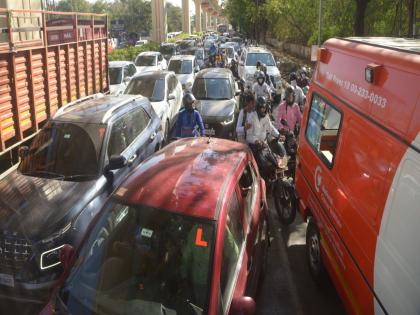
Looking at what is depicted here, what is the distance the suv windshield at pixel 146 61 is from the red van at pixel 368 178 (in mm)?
15909

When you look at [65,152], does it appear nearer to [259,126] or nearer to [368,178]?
[259,126]

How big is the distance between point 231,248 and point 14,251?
2366 mm

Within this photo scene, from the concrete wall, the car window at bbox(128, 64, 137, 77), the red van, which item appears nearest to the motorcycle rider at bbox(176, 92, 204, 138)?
the red van

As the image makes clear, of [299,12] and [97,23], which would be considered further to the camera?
[299,12]

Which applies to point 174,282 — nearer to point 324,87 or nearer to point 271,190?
point 324,87

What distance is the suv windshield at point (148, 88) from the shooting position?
1116 cm

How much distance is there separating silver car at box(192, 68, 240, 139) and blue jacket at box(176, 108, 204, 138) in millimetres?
2198

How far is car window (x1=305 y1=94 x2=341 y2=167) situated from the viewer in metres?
4.82

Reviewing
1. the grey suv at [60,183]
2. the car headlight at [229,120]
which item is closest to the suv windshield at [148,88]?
the car headlight at [229,120]

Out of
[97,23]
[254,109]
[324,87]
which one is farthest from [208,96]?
[324,87]

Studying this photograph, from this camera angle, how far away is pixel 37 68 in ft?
25.4

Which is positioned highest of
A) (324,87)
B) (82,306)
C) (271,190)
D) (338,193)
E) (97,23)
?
(97,23)

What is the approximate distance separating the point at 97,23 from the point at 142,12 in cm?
8013

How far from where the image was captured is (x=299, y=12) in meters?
32.5
